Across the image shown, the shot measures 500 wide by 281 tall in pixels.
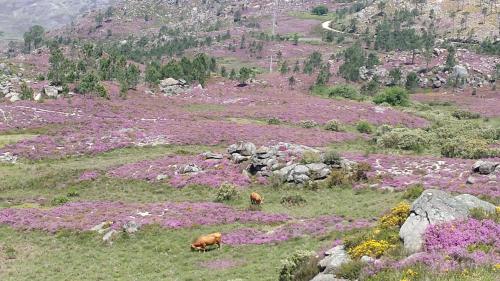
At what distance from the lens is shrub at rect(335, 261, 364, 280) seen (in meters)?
17.2

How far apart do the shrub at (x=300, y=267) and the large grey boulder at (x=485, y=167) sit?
23.7 m

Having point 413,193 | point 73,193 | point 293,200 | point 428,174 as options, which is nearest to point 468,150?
point 428,174

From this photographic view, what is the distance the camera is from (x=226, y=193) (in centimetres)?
4162

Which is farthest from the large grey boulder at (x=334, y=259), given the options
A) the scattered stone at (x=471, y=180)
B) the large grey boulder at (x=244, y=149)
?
the large grey boulder at (x=244, y=149)

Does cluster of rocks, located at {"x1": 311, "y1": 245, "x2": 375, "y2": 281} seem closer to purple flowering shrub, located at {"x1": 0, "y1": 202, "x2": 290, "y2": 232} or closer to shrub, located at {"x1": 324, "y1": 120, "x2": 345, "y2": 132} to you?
purple flowering shrub, located at {"x1": 0, "y1": 202, "x2": 290, "y2": 232}

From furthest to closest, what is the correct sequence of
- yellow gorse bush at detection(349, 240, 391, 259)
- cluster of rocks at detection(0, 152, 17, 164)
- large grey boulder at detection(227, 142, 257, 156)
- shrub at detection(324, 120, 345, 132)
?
shrub at detection(324, 120, 345, 132), cluster of rocks at detection(0, 152, 17, 164), large grey boulder at detection(227, 142, 257, 156), yellow gorse bush at detection(349, 240, 391, 259)

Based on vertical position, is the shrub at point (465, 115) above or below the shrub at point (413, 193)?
below

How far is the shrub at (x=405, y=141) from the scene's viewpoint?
194 feet

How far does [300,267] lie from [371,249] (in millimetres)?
4020

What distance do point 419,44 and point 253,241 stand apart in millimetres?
150725

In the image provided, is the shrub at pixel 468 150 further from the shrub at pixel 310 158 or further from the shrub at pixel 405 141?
the shrub at pixel 310 158

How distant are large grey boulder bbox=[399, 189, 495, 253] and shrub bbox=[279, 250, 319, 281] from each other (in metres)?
4.04

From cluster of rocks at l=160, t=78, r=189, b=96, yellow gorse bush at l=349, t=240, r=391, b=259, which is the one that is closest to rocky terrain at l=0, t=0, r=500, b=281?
yellow gorse bush at l=349, t=240, r=391, b=259

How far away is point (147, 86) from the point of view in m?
116
